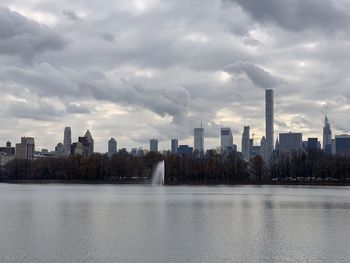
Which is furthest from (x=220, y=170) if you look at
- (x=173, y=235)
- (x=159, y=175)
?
(x=173, y=235)

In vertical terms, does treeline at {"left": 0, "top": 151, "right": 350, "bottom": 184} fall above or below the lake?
above

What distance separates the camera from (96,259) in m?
33.0

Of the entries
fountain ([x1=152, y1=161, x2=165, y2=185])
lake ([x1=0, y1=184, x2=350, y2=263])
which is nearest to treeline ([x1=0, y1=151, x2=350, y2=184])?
fountain ([x1=152, y1=161, x2=165, y2=185])

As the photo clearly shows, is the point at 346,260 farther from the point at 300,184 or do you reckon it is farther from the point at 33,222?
the point at 300,184

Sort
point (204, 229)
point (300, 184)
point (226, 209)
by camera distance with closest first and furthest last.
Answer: point (204, 229) < point (226, 209) < point (300, 184)

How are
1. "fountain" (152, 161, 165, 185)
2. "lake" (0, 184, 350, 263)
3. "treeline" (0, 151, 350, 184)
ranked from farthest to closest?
"fountain" (152, 161, 165, 185) → "treeline" (0, 151, 350, 184) → "lake" (0, 184, 350, 263)

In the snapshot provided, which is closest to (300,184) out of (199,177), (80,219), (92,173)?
(199,177)

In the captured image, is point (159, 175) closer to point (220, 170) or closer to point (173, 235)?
point (220, 170)

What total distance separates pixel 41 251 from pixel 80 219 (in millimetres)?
17770

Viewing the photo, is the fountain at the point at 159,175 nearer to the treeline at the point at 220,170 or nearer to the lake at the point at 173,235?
the treeline at the point at 220,170

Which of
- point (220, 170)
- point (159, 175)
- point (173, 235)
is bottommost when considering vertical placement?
point (173, 235)

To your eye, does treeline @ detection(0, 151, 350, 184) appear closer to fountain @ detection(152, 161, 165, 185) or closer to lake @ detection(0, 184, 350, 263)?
fountain @ detection(152, 161, 165, 185)

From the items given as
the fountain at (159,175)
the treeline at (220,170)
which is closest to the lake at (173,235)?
the fountain at (159,175)

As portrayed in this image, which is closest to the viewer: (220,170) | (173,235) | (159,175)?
(173,235)
